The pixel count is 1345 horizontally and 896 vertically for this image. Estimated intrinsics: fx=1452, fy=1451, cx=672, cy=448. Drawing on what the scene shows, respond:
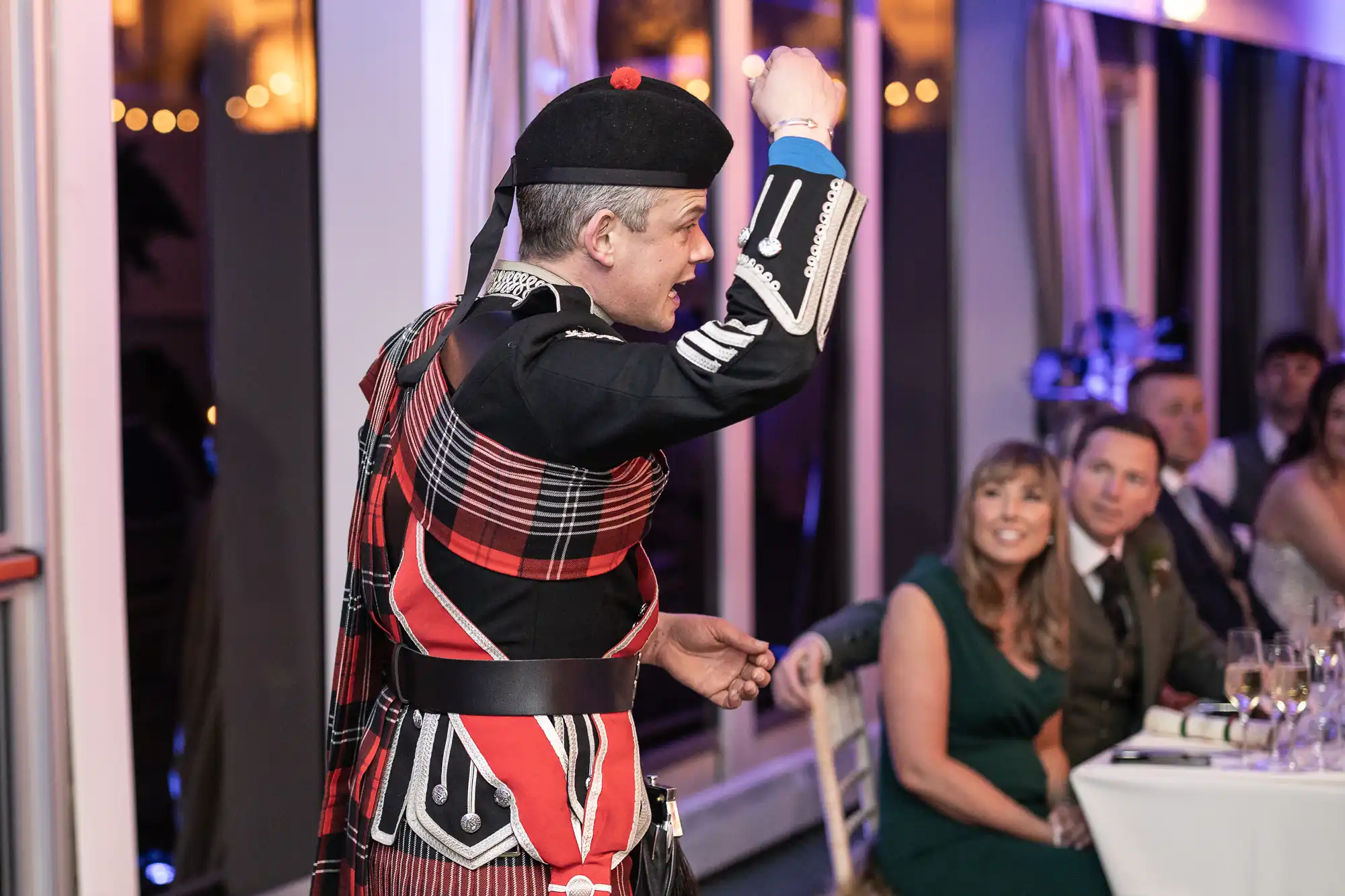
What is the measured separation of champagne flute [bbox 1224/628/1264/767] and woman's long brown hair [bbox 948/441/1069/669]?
44 cm

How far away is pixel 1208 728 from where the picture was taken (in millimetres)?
2703

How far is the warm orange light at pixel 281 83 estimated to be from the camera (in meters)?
3.04

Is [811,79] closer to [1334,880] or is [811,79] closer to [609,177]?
[609,177]

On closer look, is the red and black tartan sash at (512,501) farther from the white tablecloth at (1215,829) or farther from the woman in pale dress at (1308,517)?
the woman in pale dress at (1308,517)

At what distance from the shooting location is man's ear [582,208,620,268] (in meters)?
1.35

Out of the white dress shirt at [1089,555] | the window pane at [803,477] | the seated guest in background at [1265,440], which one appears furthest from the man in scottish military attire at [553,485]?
the seated guest in background at [1265,440]

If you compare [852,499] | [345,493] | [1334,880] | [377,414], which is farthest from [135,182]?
[852,499]

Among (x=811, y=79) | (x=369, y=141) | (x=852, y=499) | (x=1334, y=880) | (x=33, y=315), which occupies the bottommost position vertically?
(x=1334, y=880)

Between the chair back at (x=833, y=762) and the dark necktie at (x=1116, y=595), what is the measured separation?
638 millimetres

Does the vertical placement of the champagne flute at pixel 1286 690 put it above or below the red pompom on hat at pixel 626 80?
below

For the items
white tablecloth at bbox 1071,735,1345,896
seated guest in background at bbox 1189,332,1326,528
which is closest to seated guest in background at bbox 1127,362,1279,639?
seated guest in background at bbox 1189,332,1326,528

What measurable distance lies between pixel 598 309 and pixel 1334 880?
5.47 feet

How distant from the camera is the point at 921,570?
2914 mm

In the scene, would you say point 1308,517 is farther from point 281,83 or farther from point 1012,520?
point 281,83
